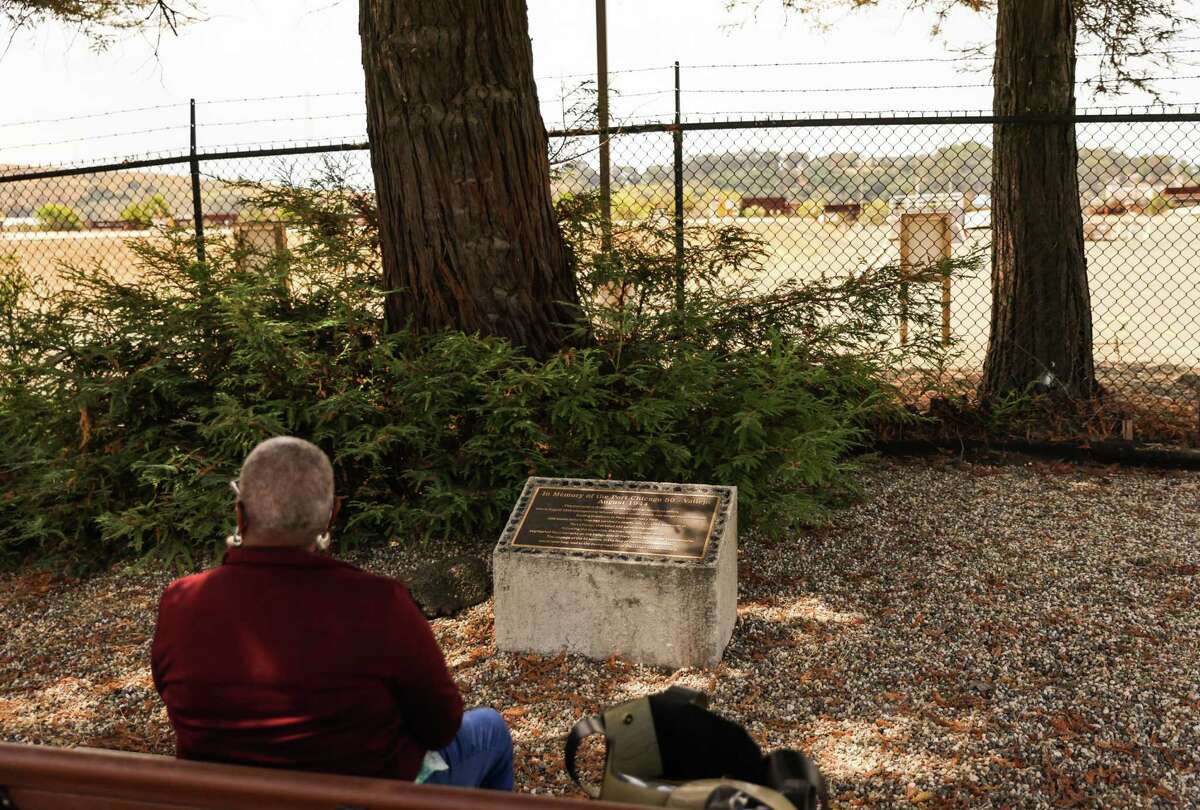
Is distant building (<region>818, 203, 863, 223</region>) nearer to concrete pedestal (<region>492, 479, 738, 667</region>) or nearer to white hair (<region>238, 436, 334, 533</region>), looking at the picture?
concrete pedestal (<region>492, 479, 738, 667</region>)

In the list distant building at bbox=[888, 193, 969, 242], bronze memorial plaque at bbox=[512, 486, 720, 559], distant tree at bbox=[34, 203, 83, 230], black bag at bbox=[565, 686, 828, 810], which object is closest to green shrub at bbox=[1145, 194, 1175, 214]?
distant building at bbox=[888, 193, 969, 242]

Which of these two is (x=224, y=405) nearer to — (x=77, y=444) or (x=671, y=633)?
(x=77, y=444)

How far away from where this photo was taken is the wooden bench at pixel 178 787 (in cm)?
200

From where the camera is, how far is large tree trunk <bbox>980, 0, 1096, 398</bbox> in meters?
7.34

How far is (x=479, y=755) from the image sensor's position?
279 cm

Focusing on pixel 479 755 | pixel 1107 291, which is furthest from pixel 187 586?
pixel 1107 291

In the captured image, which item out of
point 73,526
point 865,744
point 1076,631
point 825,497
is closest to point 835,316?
point 825,497

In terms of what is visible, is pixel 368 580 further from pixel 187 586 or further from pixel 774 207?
pixel 774 207

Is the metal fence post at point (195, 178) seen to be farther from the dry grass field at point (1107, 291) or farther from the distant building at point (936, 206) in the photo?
the distant building at point (936, 206)

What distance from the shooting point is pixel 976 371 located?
1005 centimetres

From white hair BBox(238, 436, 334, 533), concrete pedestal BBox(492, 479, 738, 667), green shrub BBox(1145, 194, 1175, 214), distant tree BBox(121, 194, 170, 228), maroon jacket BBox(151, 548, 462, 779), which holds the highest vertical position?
green shrub BBox(1145, 194, 1175, 214)

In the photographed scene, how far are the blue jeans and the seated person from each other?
40 centimetres

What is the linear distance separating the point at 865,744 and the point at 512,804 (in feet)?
7.02

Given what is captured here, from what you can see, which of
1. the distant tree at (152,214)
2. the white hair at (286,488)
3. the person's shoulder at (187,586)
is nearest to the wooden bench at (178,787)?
the person's shoulder at (187,586)
